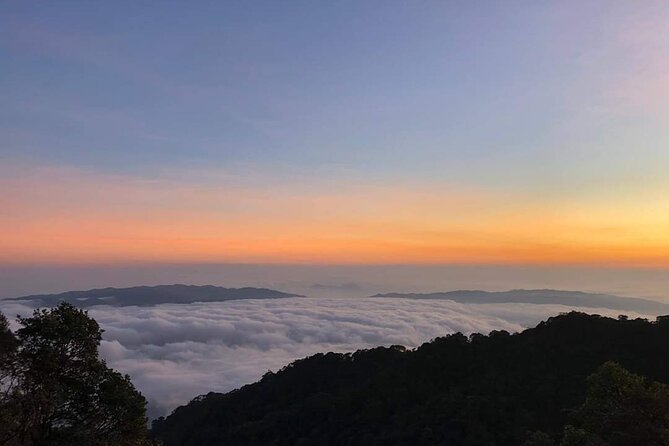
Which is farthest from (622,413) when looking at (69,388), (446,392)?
(446,392)

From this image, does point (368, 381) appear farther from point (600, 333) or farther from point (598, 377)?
point (598, 377)

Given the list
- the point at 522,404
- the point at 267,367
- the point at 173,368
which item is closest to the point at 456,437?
the point at 522,404

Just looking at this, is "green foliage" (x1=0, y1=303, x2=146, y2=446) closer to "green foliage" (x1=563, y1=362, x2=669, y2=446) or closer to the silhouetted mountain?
"green foliage" (x1=563, y1=362, x2=669, y2=446)

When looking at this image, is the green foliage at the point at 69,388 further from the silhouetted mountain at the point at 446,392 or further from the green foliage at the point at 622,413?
the silhouetted mountain at the point at 446,392

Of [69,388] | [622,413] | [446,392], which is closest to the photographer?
[69,388]

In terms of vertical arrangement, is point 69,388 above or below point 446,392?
above

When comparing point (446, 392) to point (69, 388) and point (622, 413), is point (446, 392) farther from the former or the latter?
point (69, 388)
